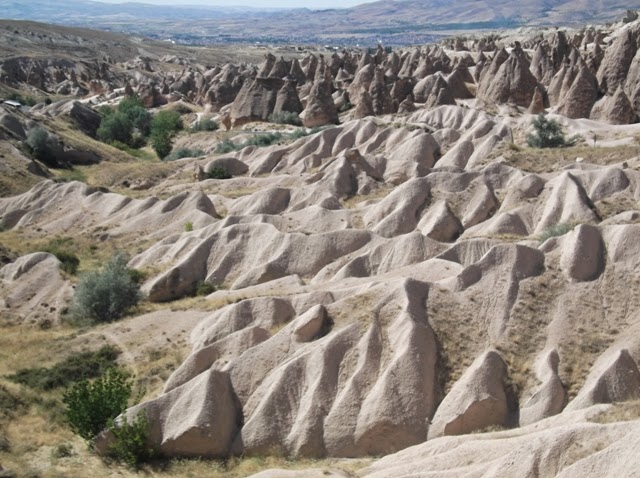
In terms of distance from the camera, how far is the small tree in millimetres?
49938

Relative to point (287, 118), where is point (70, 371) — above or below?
below

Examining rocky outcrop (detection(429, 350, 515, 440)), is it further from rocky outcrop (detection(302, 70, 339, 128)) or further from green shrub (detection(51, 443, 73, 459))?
rocky outcrop (detection(302, 70, 339, 128))

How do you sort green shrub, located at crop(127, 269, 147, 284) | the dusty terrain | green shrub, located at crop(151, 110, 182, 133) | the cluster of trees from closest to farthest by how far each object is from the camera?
the dusty terrain, green shrub, located at crop(127, 269, 147, 284), the cluster of trees, green shrub, located at crop(151, 110, 182, 133)

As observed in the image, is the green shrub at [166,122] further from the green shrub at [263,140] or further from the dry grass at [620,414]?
the dry grass at [620,414]

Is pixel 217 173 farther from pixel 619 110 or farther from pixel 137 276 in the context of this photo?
pixel 619 110

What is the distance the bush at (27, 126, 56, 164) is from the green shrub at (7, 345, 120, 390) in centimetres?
3546

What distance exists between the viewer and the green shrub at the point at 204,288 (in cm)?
3262

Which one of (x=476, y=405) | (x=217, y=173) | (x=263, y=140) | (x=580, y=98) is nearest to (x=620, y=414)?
(x=476, y=405)

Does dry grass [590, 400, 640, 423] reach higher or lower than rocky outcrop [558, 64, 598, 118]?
lower

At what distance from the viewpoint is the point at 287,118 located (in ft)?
224

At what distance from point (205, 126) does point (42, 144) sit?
60.0 feet

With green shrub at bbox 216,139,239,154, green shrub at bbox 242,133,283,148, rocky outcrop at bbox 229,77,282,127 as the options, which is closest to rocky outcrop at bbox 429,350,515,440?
green shrub at bbox 242,133,283,148

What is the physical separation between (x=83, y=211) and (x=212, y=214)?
775 centimetres

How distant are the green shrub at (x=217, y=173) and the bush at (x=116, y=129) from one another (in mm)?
22710
